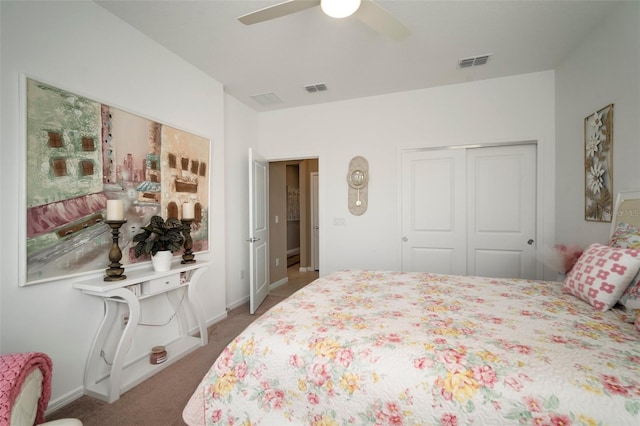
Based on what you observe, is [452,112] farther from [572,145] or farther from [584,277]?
[584,277]

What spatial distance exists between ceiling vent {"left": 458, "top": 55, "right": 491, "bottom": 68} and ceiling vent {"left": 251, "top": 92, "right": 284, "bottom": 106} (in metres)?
Answer: 2.11

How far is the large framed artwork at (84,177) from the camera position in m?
1.69

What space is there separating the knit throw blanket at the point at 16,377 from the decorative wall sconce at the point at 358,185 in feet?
10.3

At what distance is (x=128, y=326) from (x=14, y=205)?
0.96 m

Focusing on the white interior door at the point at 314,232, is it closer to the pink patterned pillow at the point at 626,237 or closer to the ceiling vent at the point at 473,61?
the ceiling vent at the point at 473,61

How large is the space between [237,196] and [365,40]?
2312mm

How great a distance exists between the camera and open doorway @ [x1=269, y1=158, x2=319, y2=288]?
4.78 meters

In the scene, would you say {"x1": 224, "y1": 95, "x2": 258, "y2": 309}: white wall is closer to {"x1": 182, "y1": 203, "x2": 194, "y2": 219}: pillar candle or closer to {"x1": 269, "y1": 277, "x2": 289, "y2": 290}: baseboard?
{"x1": 269, "y1": 277, "x2": 289, "y2": 290}: baseboard

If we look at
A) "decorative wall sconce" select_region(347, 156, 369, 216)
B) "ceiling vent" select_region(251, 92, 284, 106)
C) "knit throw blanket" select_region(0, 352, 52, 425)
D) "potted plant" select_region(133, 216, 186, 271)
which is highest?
"ceiling vent" select_region(251, 92, 284, 106)

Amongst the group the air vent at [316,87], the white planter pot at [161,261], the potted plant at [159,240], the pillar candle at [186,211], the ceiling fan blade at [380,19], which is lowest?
the white planter pot at [161,261]

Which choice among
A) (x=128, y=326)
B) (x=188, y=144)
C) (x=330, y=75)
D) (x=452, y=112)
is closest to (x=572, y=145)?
(x=452, y=112)

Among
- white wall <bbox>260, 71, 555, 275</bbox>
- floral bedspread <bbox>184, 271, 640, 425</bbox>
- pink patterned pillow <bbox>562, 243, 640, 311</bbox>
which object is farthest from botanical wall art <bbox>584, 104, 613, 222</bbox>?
floral bedspread <bbox>184, 271, 640, 425</bbox>

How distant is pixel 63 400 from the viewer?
6.00 ft

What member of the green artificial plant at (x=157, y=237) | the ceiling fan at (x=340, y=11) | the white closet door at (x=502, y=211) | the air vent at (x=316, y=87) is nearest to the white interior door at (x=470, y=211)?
the white closet door at (x=502, y=211)
